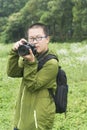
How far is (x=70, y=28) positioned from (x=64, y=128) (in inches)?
1854

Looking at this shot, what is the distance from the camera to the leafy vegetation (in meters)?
49.3

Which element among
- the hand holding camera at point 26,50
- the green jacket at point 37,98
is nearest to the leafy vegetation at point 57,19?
the green jacket at point 37,98

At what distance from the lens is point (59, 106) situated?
362 centimetres

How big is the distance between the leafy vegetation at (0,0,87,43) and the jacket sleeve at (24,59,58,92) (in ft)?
146

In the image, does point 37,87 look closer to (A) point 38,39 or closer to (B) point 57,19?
(A) point 38,39

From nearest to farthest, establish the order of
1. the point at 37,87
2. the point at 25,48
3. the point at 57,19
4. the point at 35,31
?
the point at 25,48, the point at 37,87, the point at 35,31, the point at 57,19

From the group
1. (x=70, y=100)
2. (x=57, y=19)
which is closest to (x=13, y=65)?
(x=70, y=100)

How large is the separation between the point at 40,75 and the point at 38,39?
1.11 ft

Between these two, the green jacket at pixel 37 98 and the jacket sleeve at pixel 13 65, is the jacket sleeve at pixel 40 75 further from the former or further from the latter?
the jacket sleeve at pixel 13 65

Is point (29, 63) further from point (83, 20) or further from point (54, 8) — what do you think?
point (54, 8)

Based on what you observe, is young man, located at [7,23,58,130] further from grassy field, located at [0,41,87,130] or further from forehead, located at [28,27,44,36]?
grassy field, located at [0,41,87,130]

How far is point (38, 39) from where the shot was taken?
139 inches

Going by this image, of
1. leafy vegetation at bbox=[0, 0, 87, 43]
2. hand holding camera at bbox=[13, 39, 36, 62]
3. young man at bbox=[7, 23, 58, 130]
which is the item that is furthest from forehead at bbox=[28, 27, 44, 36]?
leafy vegetation at bbox=[0, 0, 87, 43]

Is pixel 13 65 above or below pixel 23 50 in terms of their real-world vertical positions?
below
